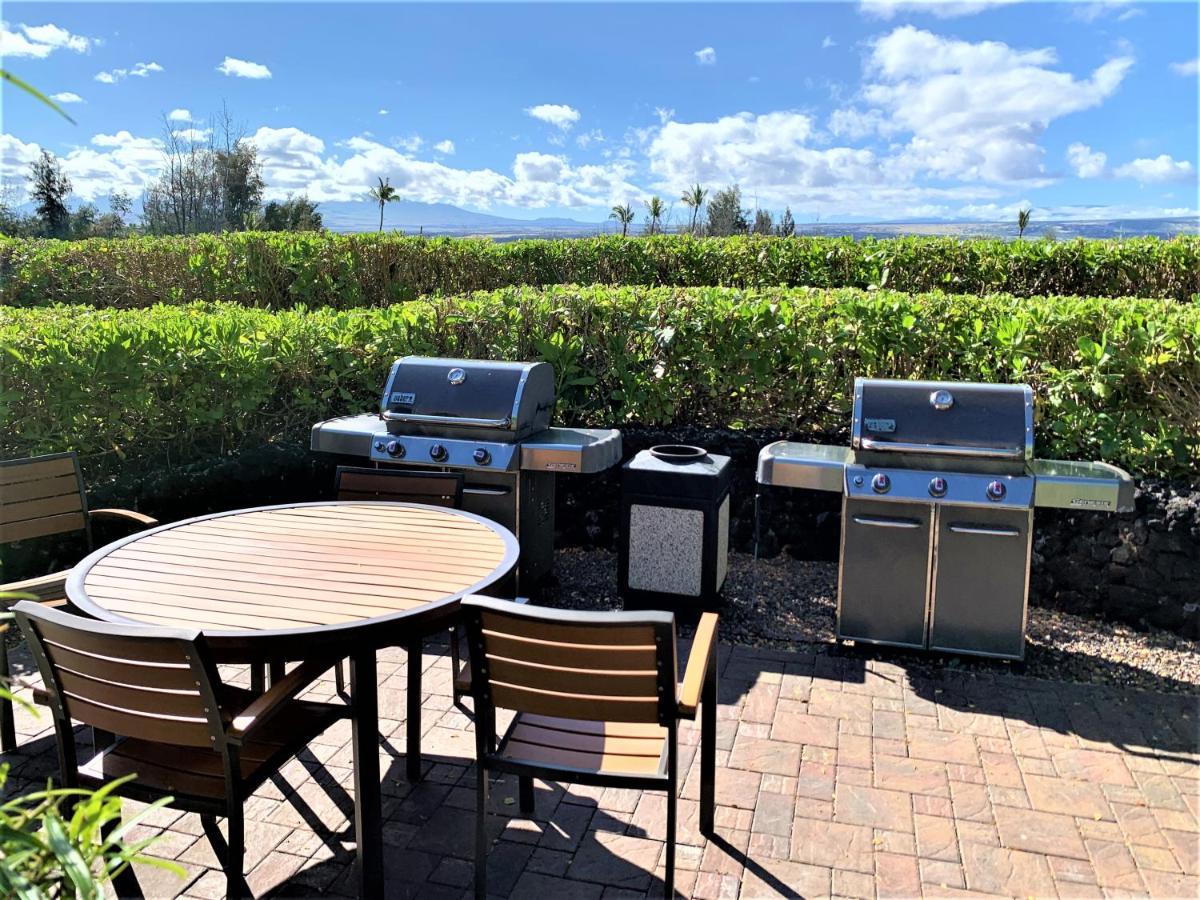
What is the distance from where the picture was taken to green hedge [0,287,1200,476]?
4613 millimetres

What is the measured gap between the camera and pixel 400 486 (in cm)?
399

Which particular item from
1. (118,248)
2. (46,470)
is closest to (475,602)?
(46,470)

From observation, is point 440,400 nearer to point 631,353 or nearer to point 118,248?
point 631,353

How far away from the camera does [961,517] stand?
13.4ft

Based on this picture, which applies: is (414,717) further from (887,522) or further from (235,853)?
(887,522)

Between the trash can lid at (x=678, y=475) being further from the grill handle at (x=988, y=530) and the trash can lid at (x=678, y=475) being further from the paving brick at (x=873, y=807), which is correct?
the paving brick at (x=873, y=807)

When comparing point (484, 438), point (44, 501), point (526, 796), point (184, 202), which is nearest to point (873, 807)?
point (526, 796)

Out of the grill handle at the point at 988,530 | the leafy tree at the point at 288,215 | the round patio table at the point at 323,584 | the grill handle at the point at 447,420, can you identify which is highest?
the leafy tree at the point at 288,215

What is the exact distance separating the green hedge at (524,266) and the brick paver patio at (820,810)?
25.9 ft

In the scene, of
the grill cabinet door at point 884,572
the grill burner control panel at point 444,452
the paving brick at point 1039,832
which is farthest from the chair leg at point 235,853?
the grill cabinet door at point 884,572

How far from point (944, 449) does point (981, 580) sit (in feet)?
2.13

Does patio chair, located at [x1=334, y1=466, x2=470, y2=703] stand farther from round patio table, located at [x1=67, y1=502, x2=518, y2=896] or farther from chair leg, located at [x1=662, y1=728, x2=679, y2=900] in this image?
chair leg, located at [x1=662, y1=728, x2=679, y2=900]

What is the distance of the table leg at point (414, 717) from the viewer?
328cm

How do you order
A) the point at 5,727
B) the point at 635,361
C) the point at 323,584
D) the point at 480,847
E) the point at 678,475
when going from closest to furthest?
the point at 480,847 → the point at 323,584 → the point at 5,727 → the point at 678,475 → the point at 635,361
